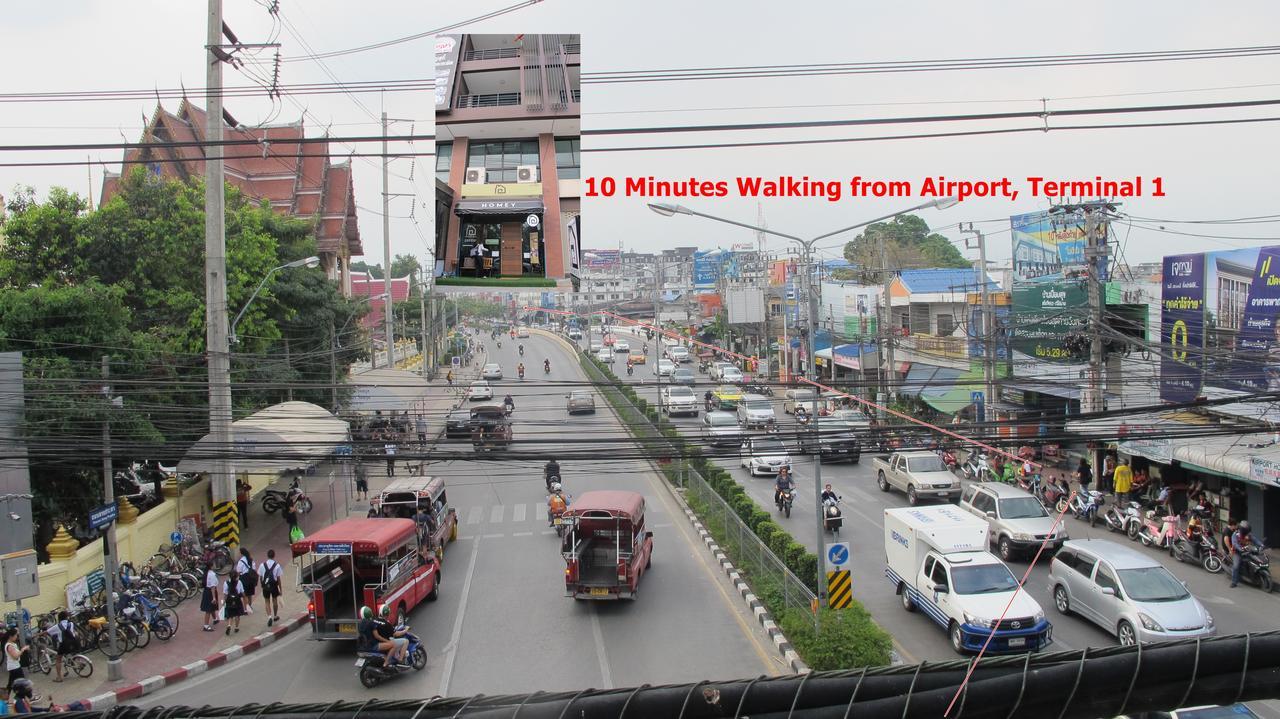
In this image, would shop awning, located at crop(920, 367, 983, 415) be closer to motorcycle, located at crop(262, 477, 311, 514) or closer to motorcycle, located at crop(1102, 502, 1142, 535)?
motorcycle, located at crop(1102, 502, 1142, 535)

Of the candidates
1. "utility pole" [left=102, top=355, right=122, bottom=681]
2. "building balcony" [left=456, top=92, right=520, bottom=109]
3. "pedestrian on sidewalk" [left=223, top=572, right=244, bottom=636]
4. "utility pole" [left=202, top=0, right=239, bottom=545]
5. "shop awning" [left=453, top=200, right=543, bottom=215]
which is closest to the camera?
"utility pole" [left=102, top=355, right=122, bottom=681]

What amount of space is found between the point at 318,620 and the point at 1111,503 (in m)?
17.0

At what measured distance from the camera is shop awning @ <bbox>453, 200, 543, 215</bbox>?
13094 mm

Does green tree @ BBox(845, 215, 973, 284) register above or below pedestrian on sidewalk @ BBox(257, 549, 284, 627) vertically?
above

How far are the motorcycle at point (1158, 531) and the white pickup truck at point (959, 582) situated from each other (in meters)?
4.97

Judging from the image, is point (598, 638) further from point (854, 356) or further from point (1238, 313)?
point (854, 356)

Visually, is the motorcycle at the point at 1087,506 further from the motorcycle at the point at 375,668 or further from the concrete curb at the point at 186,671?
the concrete curb at the point at 186,671

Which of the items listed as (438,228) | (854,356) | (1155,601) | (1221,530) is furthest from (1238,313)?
(854,356)

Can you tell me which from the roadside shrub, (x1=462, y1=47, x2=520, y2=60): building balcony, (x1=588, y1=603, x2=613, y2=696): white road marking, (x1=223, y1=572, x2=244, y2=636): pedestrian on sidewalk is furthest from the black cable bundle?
(x1=223, y1=572, x2=244, y2=636): pedestrian on sidewalk

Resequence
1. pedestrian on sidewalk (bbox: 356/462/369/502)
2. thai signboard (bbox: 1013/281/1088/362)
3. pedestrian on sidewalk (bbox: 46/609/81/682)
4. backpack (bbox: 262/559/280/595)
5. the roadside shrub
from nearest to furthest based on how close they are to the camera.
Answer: the roadside shrub, pedestrian on sidewalk (bbox: 46/609/81/682), backpack (bbox: 262/559/280/595), thai signboard (bbox: 1013/281/1088/362), pedestrian on sidewalk (bbox: 356/462/369/502)

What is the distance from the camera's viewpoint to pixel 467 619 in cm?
1403

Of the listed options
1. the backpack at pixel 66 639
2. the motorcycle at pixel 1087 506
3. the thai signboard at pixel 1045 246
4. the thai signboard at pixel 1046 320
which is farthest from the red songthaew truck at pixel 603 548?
the thai signboard at pixel 1045 246

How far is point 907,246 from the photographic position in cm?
7338

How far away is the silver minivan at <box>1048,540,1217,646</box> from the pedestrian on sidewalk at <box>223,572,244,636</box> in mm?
12607
